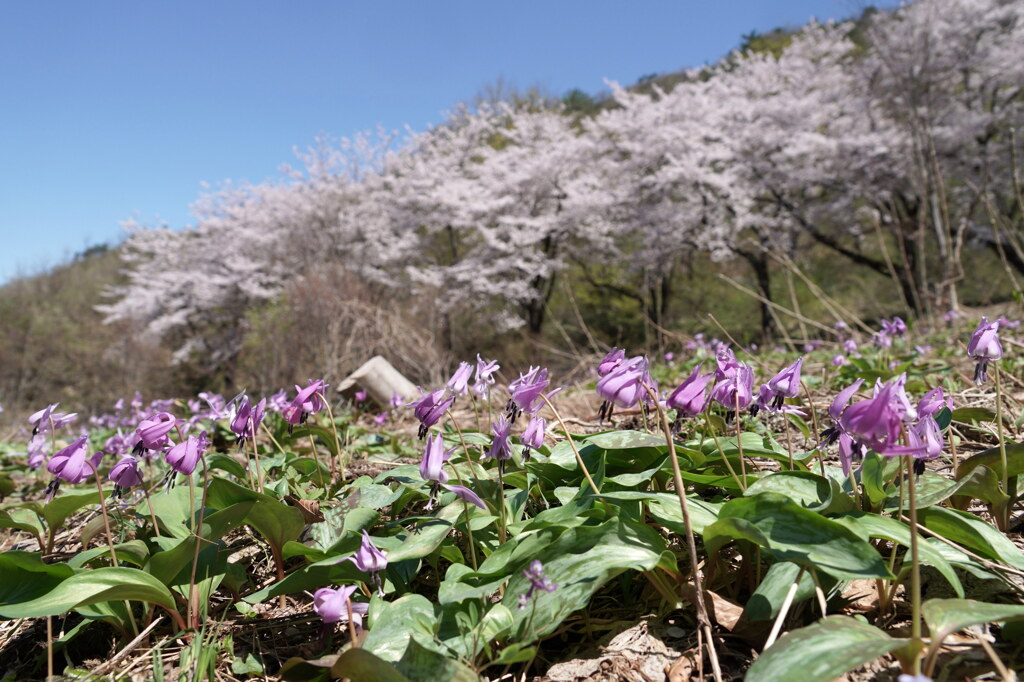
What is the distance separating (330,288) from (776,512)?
1087 centimetres

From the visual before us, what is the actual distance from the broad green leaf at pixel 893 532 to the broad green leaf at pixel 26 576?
155cm

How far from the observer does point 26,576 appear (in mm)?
1245

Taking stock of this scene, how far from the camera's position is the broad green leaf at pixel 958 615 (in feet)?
2.87

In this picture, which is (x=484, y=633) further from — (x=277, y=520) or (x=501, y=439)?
(x=277, y=520)

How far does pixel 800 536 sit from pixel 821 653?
23 centimetres

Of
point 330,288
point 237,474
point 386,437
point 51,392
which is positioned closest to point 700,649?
point 237,474

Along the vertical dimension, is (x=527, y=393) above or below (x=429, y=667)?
above

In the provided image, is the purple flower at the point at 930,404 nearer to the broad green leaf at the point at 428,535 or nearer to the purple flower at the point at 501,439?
the purple flower at the point at 501,439

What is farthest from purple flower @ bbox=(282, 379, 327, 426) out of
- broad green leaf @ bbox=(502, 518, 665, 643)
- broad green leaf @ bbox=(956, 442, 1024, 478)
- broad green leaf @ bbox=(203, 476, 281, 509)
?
broad green leaf @ bbox=(956, 442, 1024, 478)

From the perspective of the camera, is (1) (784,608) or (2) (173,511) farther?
(2) (173,511)

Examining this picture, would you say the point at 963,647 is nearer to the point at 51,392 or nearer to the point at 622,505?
the point at 622,505

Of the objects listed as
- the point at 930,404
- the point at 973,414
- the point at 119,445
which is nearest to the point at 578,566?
the point at 930,404

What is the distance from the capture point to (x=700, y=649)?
1.08 metres

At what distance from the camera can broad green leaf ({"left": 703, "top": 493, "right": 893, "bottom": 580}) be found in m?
1.00
